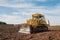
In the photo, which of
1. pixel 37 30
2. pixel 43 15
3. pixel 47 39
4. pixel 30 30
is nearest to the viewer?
pixel 47 39

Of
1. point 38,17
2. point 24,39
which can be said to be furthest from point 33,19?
point 24,39

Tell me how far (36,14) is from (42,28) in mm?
2239

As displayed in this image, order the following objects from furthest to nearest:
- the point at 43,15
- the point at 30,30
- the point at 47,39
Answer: the point at 43,15, the point at 30,30, the point at 47,39

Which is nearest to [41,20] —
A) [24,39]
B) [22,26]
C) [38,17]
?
[38,17]

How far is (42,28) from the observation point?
2683 cm

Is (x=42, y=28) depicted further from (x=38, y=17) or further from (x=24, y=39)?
(x=24, y=39)

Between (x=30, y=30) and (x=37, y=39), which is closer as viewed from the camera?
(x=37, y=39)

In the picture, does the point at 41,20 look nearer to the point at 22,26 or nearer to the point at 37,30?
the point at 37,30

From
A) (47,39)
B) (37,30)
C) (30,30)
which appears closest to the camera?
(47,39)

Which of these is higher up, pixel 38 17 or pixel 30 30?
pixel 38 17

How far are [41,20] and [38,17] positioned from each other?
0.63m

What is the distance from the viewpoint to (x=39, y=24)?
26.3 m

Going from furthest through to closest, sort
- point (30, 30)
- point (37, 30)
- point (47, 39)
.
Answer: point (37, 30) → point (30, 30) → point (47, 39)

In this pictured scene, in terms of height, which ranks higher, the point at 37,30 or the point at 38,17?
the point at 38,17
